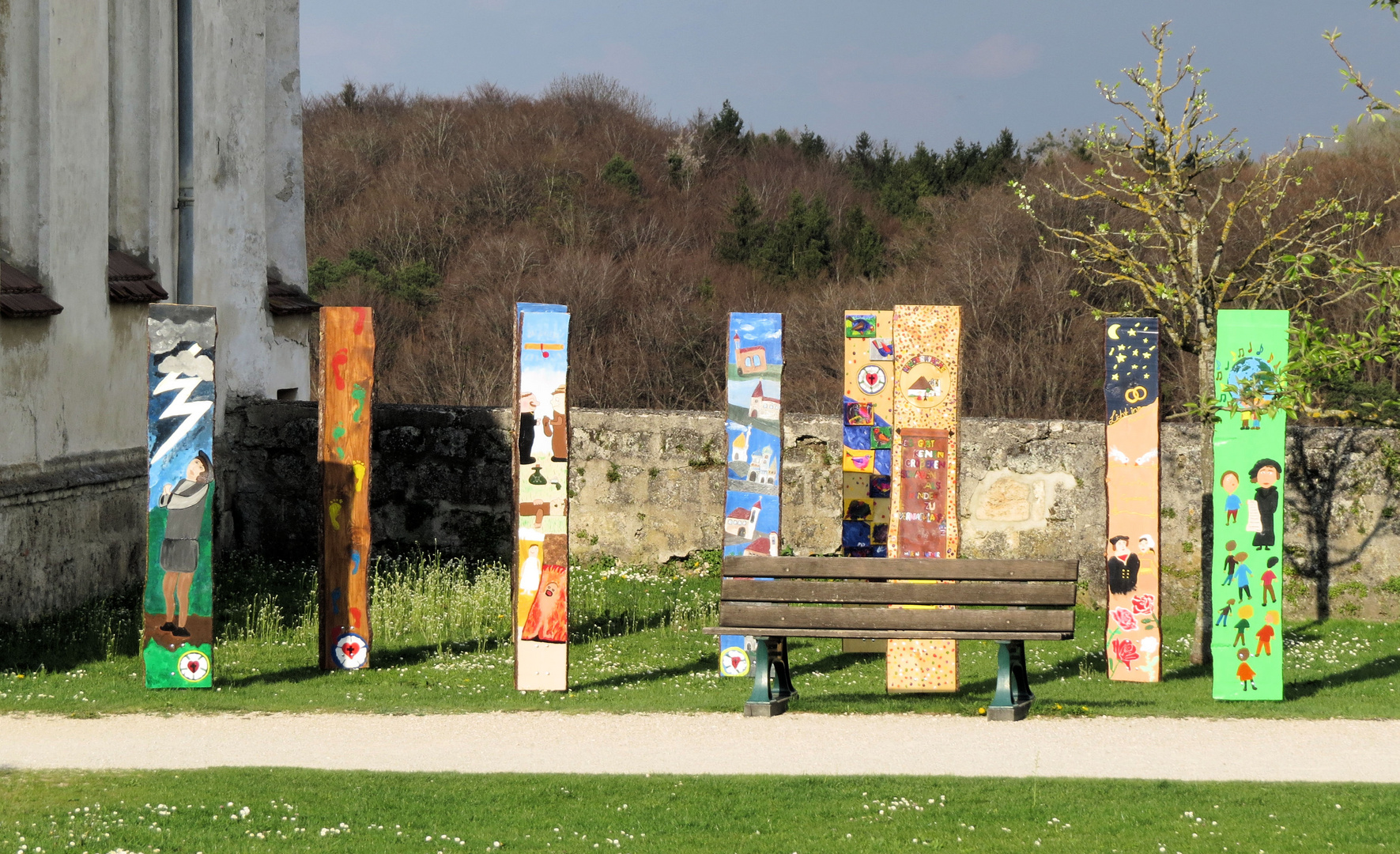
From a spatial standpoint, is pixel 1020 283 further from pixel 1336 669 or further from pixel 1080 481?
pixel 1336 669

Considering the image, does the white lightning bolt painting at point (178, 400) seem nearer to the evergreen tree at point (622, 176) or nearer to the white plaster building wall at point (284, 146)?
the white plaster building wall at point (284, 146)

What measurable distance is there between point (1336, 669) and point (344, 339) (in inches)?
294

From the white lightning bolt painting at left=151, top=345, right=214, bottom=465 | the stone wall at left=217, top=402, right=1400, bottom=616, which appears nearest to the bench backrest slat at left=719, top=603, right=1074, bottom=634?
the white lightning bolt painting at left=151, top=345, right=214, bottom=465

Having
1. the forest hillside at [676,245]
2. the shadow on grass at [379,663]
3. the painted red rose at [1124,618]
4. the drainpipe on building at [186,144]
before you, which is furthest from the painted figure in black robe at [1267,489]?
the forest hillside at [676,245]

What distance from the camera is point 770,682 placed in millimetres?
8727

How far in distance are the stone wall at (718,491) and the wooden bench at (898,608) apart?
4.92 meters

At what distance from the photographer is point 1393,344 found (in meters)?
8.33

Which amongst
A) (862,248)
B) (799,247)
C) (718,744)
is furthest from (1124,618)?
(799,247)

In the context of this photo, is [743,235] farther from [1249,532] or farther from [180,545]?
[180,545]

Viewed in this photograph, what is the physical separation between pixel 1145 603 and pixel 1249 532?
110cm

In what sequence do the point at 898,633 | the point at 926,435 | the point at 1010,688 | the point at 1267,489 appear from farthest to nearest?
the point at 926,435 < the point at 1267,489 < the point at 898,633 < the point at 1010,688

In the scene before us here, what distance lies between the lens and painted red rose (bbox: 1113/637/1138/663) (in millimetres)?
10062

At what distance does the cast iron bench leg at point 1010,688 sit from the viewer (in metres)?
8.34

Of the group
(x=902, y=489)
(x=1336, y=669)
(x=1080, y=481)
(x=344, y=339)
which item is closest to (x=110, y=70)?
(x=344, y=339)
